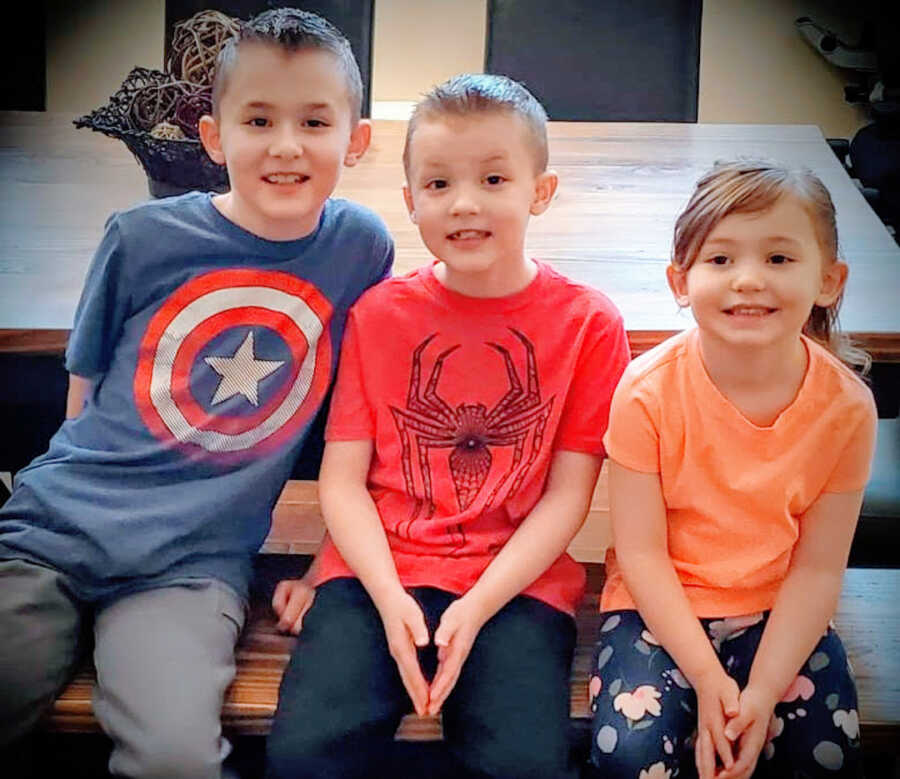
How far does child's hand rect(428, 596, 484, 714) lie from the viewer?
1.06 meters

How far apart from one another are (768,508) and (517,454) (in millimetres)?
240

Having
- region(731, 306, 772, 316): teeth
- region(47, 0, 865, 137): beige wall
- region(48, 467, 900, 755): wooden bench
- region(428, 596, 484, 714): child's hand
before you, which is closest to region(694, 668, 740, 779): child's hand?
region(48, 467, 900, 755): wooden bench

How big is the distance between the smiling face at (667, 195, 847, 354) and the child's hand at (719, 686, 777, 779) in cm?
31

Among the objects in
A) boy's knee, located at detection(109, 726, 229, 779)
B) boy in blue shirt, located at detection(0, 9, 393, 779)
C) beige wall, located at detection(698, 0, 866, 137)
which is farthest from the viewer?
beige wall, located at detection(698, 0, 866, 137)

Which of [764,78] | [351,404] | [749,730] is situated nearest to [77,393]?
[351,404]

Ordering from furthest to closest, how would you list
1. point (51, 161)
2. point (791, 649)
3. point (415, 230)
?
point (51, 161) → point (415, 230) → point (791, 649)

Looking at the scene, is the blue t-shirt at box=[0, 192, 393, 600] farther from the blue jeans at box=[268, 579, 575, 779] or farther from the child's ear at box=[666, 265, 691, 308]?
the child's ear at box=[666, 265, 691, 308]

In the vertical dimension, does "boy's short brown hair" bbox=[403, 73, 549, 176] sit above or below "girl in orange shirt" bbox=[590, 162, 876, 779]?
above

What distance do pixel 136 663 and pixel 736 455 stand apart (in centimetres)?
57

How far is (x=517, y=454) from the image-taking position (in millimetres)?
1154

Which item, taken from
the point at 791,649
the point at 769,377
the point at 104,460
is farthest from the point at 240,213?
the point at 791,649

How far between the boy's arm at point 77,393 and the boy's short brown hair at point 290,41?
0.31m

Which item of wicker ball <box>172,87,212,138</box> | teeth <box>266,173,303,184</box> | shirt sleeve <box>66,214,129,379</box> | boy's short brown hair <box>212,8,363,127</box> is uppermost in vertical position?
boy's short brown hair <box>212,8,363,127</box>

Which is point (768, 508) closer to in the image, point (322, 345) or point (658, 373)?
point (658, 373)
